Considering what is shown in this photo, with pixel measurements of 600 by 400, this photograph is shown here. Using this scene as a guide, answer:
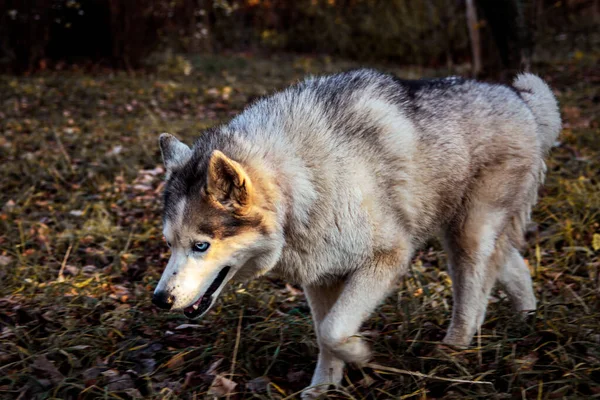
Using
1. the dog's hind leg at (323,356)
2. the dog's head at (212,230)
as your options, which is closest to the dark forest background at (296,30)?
the dog's hind leg at (323,356)

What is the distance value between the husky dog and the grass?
0.81ft

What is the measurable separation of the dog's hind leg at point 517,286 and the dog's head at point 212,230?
5.23 feet

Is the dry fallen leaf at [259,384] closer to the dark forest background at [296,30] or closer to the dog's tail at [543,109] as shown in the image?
the dog's tail at [543,109]

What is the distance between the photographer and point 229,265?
2.98 metres

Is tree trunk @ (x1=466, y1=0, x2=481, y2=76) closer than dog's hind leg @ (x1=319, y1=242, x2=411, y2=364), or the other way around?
dog's hind leg @ (x1=319, y1=242, x2=411, y2=364)

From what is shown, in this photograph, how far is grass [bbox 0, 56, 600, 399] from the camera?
3129mm

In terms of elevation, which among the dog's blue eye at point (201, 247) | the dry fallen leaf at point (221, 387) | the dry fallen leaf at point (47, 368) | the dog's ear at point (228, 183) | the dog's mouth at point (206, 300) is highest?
the dog's ear at point (228, 183)

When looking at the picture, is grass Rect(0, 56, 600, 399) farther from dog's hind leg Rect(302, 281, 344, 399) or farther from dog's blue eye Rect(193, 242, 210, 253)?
dog's blue eye Rect(193, 242, 210, 253)

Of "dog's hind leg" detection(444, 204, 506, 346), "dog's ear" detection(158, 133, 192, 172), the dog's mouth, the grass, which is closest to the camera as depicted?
the dog's mouth

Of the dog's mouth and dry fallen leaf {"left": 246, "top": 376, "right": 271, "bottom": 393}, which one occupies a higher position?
the dog's mouth

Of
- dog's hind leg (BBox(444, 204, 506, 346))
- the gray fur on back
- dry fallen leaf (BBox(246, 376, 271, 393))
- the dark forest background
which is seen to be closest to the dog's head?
the gray fur on back

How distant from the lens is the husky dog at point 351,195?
293 centimetres

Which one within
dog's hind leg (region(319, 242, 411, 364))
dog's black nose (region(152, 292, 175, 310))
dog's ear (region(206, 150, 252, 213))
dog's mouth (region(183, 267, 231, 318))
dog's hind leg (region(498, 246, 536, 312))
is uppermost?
dog's ear (region(206, 150, 252, 213))

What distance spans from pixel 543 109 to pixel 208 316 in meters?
2.51
